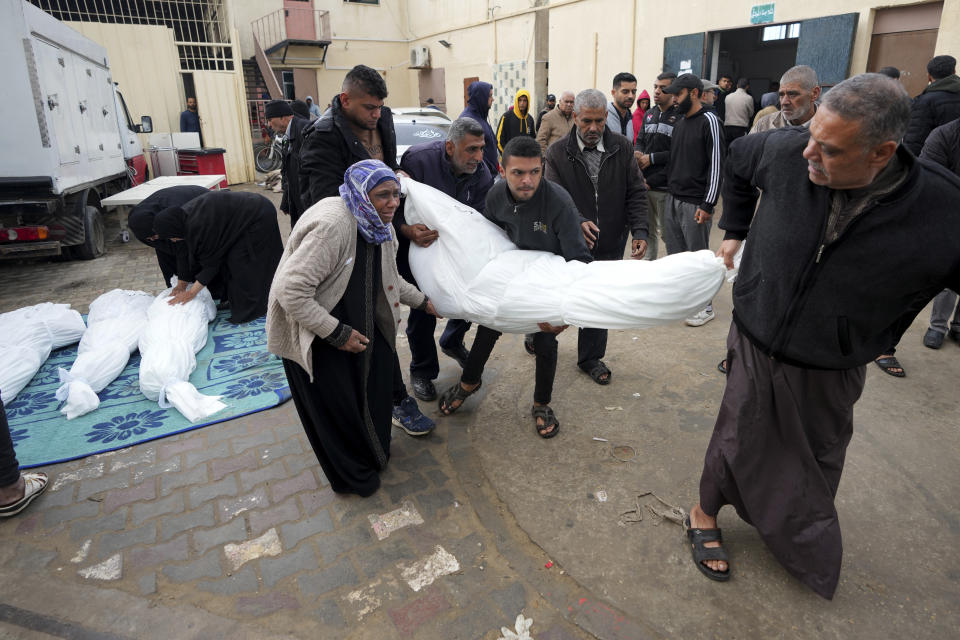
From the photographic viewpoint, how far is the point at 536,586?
2.41 m

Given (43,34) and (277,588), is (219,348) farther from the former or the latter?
(43,34)

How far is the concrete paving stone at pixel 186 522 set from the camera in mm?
2742

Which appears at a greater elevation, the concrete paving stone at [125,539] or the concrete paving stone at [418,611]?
the concrete paving stone at [125,539]

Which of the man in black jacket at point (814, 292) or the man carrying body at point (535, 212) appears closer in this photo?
the man in black jacket at point (814, 292)

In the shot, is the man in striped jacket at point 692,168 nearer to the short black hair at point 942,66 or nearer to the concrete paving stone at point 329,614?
the short black hair at point 942,66

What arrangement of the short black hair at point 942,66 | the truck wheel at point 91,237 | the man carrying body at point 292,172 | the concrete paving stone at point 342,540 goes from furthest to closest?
the truck wheel at point 91,237 → the short black hair at point 942,66 → the man carrying body at point 292,172 → the concrete paving stone at point 342,540

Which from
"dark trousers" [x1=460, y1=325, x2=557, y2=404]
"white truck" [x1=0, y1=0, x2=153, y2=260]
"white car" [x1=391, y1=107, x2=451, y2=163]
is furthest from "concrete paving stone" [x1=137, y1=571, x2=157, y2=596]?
"white car" [x1=391, y1=107, x2=451, y2=163]

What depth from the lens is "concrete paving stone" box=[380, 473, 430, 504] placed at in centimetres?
297

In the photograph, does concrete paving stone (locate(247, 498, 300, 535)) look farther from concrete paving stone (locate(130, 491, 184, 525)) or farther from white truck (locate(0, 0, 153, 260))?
white truck (locate(0, 0, 153, 260))

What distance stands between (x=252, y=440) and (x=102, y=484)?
76 cm

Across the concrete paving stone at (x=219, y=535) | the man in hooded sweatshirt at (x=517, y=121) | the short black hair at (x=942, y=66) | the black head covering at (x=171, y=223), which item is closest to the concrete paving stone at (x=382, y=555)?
the concrete paving stone at (x=219, y=535)

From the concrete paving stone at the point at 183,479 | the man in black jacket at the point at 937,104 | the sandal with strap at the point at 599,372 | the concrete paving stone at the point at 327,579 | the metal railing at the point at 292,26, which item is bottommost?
the concrete paving stone at the point at 327,579

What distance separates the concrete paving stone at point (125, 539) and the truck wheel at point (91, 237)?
6.37 metres

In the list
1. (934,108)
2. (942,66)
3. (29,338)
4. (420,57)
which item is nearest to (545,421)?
(29,338)
